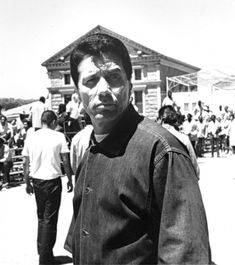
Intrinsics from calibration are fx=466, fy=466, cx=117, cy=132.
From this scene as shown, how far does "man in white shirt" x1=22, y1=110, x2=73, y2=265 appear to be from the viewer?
18.3 ft

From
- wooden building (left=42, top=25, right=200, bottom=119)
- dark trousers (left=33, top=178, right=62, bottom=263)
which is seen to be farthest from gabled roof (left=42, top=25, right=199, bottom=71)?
dark trousers (left=33, top=178, right=62, bottom=263)

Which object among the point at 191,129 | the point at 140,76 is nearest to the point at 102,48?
the point at 191,129

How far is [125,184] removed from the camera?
1.69 m

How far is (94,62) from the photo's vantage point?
193cm

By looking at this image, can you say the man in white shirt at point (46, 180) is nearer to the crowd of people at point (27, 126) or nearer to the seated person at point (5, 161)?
the crowd of people at point (27, 126)

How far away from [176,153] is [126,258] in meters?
0.42

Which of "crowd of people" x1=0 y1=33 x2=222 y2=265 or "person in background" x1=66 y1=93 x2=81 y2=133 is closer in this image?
"crowd of people" x1=0 y1=33 x2=222 y2=265

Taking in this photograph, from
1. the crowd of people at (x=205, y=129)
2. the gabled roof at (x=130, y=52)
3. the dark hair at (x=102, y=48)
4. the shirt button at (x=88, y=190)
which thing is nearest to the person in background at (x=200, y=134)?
the crowd of people at (x=205, y=129)

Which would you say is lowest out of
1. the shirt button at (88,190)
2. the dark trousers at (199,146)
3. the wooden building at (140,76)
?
the dark trousers at (199,146)

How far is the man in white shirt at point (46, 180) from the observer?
5.57 m

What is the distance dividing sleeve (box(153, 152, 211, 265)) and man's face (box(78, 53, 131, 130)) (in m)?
0.34

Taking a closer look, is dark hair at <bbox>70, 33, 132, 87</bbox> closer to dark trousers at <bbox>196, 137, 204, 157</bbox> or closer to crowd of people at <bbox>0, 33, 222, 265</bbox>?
crowd of people at <bbox>0, 33, 222, 265</bbox>

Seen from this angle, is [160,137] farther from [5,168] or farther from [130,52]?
[130,52]

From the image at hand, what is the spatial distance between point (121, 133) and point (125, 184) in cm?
24
